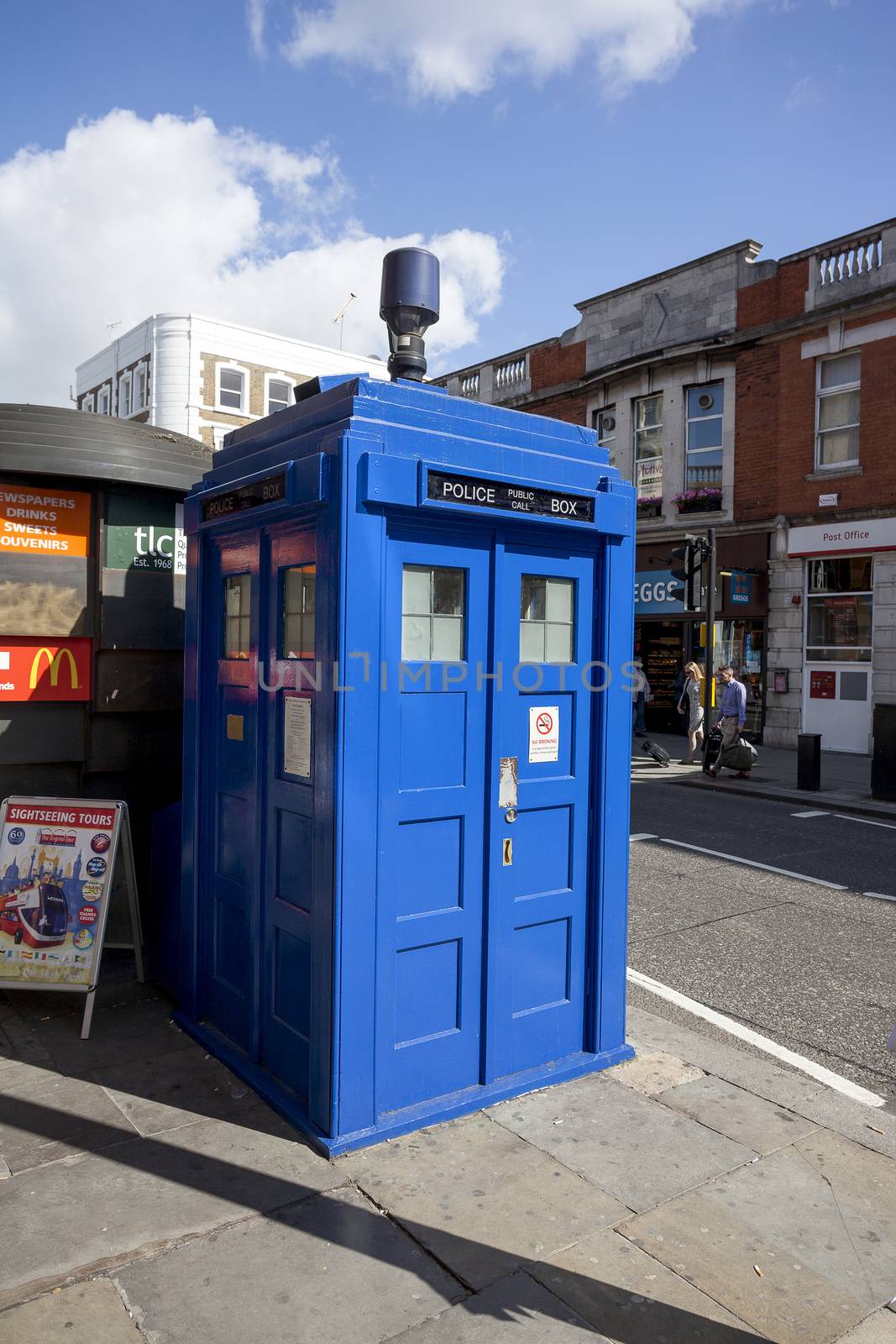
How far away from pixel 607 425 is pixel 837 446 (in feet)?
19.8

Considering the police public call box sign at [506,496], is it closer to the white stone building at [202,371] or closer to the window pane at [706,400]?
the window pane at [706,400]

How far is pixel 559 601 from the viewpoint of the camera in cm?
429

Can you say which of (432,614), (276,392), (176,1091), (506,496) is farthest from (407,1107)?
(276,392)

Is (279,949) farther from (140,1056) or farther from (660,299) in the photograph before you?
(660,299)

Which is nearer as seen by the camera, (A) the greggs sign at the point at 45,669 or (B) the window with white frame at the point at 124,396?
(A) the greggs sign at the point at 45,669

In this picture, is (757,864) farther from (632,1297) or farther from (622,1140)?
(632,1297)

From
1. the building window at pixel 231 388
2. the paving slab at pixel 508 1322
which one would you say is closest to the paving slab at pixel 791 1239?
the paving slab at pixel 508 1322

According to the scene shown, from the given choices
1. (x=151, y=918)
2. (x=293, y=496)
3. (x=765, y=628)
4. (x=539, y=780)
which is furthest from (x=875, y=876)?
(x=765, y=628)

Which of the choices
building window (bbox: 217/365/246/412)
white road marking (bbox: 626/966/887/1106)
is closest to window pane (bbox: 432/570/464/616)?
white road marking (bbox: 626/966/887/1106)

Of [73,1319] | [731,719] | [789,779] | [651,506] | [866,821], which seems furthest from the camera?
[651,506]

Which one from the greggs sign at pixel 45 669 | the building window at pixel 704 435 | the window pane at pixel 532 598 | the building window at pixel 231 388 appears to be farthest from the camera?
Answer: the building window at pixel 231 388

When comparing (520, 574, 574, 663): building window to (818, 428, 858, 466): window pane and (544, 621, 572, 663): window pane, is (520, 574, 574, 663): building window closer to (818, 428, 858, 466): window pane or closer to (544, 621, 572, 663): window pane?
(544, 621, 572, 663): window pane

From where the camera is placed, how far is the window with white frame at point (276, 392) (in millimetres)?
40156

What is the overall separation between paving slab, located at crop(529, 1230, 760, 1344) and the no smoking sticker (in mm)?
1898
